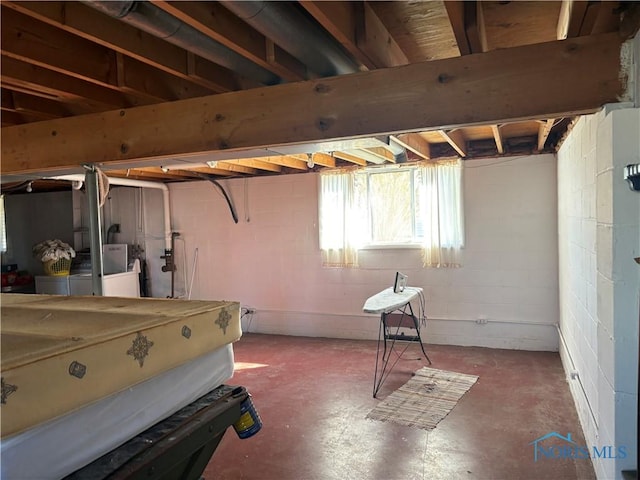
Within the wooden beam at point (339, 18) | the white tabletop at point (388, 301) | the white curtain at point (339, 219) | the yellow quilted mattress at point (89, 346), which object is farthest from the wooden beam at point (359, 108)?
the white curtain at point (339, 219)

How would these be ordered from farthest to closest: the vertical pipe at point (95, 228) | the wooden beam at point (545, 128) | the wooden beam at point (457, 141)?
the wooden beam at point (457, 141)
the wooden beam at point (545, 128)
the vertical pipe at point (95, 228)

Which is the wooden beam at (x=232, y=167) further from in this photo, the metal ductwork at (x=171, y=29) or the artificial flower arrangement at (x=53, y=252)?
the artificial flower arrangement at (x=53, y=252)

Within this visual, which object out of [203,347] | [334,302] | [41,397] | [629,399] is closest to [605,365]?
[629,399]

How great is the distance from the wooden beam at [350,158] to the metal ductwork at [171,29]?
96.6 inches

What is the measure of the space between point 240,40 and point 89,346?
1635 millimetres

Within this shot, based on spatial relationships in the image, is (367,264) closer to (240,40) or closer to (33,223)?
(240,40)

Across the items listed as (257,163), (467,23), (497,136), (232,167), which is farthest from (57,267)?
(467,23)

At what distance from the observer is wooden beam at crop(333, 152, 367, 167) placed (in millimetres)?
4975

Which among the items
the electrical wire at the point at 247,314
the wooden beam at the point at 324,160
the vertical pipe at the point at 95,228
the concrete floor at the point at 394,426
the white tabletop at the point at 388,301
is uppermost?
the wooden beam at the point at 324,160

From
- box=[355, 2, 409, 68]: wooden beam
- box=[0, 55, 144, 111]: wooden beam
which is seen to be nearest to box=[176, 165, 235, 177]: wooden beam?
box=[0, 55, 144, 111]: wooden beam

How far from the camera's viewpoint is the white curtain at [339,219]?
18.9 feet

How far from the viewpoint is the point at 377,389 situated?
4.02m

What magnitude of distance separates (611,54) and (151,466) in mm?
2424

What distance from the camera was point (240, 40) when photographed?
2113 millimetres
